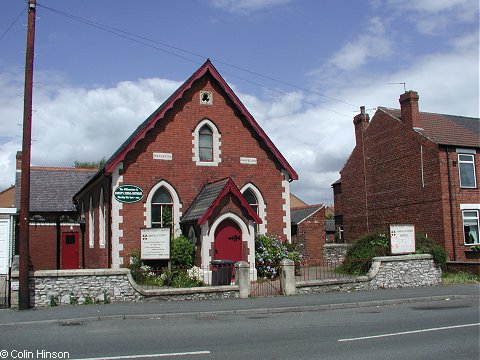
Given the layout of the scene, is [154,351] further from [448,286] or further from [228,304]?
[448,286]

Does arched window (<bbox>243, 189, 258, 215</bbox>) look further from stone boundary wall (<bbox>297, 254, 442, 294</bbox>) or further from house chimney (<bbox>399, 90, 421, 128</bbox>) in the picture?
house chimney (<bbox>399, 90, 421, 128</bbox>)

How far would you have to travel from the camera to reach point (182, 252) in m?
20.6

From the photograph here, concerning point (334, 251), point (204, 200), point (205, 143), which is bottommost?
point (334, 251)

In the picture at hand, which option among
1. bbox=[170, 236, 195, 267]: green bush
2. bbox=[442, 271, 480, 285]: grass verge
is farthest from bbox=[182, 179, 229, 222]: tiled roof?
bbox=[442, 271, 480, 285]: grass verge

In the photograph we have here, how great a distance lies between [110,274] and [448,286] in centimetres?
1290

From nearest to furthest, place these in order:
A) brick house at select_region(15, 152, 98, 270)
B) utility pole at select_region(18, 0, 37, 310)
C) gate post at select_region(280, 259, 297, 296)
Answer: utility pole at select_region(18, 0, 37, 310) < gate post at select_region(280, 259, 297, 296) < brick house at select_region(15, 152, 98, 270)

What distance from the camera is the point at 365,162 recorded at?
112ft

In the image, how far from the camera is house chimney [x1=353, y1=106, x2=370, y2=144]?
3453 centimetres

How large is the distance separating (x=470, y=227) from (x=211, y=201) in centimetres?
1502

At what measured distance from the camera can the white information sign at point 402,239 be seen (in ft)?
68.4

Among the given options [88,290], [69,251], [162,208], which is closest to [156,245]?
[88,290]

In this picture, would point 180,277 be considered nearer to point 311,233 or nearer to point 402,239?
point 402,239

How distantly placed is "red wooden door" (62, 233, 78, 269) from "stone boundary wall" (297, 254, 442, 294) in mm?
16810

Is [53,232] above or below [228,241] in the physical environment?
above
